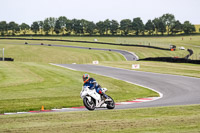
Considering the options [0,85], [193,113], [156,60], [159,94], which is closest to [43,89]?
[0,85]

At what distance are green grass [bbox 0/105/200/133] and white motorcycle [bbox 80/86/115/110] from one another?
0.70 metres

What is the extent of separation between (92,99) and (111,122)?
304cm

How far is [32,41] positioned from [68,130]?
124587 millimetres

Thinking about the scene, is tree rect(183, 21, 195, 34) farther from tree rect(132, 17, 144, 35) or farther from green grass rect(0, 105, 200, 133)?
green grass rect(0, 105, 200, 133)

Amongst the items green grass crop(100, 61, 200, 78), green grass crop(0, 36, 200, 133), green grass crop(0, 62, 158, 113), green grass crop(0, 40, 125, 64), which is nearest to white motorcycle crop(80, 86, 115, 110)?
green grass crop(0, 36, 200, 133)

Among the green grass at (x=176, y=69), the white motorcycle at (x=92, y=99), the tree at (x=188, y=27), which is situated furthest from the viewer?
the tree at (x=188, y=27)

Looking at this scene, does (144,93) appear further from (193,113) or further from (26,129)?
(26,129)

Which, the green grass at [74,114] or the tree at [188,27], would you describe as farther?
the tree at [188,27]

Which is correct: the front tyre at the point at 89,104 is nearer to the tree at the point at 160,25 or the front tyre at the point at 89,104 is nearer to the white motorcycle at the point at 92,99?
the white motorcycle at the point at 92,99

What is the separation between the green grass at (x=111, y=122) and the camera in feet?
32.1

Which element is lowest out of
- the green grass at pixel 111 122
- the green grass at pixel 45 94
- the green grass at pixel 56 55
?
the green grass at pixel 56 55

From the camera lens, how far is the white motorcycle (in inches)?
525

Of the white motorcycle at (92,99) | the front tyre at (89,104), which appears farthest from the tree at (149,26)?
the front tyre at (89,104)

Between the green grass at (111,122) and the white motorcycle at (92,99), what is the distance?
699mm
